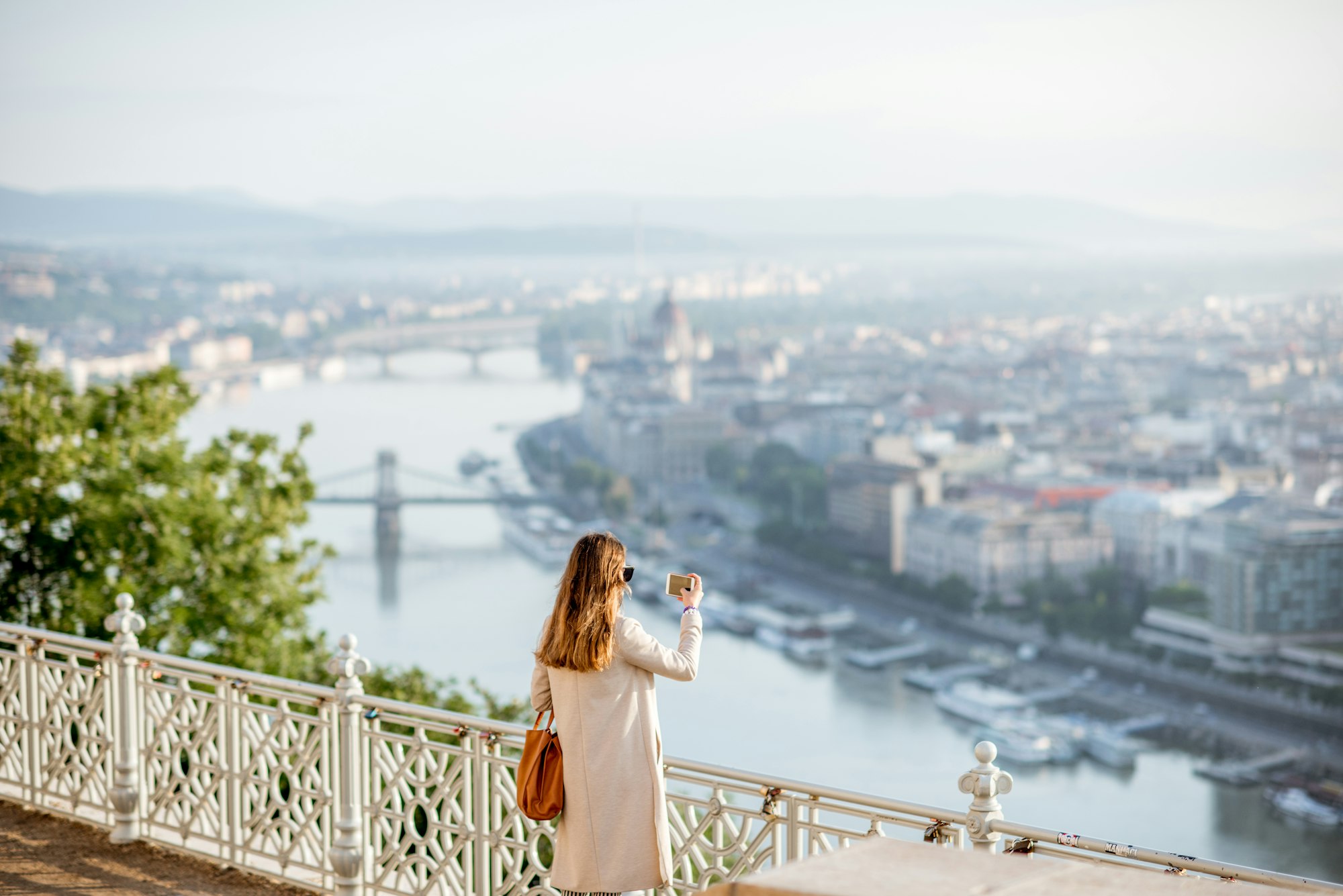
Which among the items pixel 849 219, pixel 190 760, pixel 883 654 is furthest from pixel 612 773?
pixel 849 219

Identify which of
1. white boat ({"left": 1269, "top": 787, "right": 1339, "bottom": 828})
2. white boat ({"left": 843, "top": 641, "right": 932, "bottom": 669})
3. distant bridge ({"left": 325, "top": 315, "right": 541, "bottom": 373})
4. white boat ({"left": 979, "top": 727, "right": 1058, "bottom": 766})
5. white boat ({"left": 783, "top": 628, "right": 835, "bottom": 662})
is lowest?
white boat ({"left": 1269, "top": 787, "right": 1339, "bottom": 828})

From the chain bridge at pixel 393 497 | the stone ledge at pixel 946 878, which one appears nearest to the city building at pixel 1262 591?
the chain bridge at pixel 393 497

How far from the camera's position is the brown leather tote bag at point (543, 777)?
1.75m

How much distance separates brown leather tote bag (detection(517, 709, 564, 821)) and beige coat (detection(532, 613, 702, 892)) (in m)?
0.02

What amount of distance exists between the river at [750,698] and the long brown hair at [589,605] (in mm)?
20072

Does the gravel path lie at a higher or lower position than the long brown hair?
lower

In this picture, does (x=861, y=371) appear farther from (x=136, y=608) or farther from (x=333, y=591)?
(x=136, y=608)

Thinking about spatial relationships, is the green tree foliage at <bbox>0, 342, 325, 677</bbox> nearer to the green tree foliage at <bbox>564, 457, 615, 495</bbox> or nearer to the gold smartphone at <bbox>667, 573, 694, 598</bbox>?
the gold smartphone at <bbox>667, 573, 694, 598</bbox>

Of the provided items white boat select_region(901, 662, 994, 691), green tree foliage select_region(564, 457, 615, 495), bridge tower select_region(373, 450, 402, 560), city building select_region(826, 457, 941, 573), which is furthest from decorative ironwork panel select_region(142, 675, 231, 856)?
green tree foliage select_region(564, 457, 615, 495)

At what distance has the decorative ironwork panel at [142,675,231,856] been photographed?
282 cm

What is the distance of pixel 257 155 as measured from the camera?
53.4 m

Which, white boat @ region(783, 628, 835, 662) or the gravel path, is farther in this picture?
white boat @ region(783, 628, 835, 662)

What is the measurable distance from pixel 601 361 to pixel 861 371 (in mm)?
11280

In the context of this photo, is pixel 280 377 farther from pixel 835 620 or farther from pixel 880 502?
pixel 835 620
